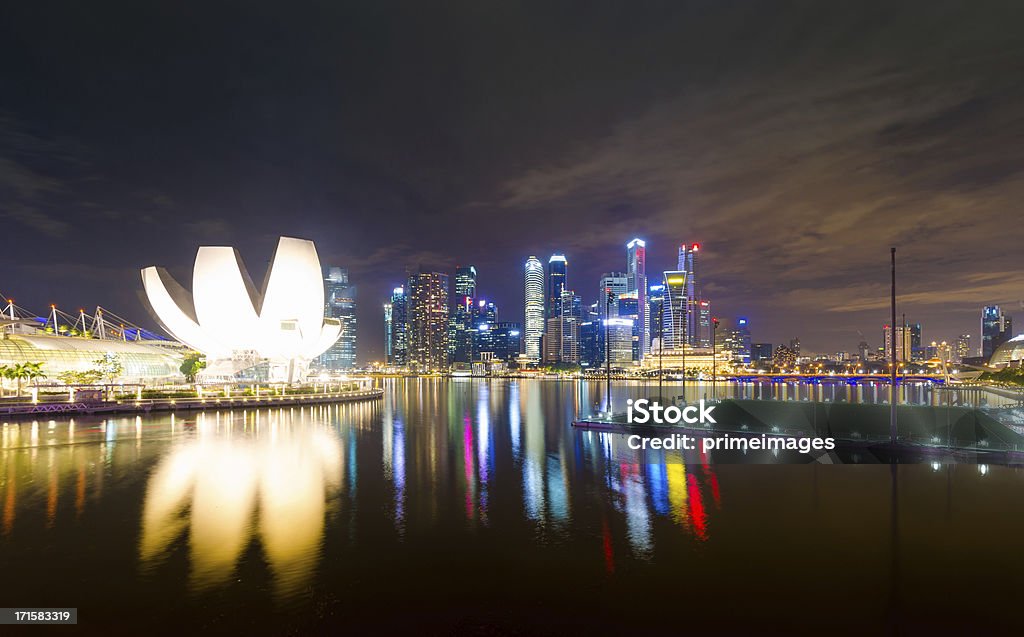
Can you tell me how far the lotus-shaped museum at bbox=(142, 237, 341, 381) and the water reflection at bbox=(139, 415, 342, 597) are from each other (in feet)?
88.7

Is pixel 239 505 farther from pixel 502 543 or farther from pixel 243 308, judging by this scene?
pixel 243 308

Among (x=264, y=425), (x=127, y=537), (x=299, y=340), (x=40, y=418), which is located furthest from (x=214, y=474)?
(x=299, y=340)

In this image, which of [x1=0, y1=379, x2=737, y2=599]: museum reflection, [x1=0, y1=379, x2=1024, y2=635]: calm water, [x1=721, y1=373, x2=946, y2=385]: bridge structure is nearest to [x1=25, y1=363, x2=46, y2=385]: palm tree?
[x1=0, y1=379, x2=737, y2=599]: museum reflection

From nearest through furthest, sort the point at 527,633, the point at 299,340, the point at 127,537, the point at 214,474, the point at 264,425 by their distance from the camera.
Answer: the point at 527,633 → the point at 127,537 → the point at 214,474 → the point at 264,425 → the point at 299,340

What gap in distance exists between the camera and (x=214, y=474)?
16375 mm

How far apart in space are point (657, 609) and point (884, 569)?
4495mm

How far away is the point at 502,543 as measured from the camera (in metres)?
10.6

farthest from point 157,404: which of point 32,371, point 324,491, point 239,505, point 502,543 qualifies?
point 502,543

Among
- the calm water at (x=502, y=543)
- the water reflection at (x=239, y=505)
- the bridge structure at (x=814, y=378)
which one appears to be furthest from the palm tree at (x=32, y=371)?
the bridge structure at (x=814, y=378)

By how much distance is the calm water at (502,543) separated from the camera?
7.76 meters

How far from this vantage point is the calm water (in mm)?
7758

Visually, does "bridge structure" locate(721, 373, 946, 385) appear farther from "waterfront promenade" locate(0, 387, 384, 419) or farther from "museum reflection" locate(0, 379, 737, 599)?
Answer: "museum reflection" locate(0, 379, 737, 599)

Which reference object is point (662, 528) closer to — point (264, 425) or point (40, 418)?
point (264, 425)

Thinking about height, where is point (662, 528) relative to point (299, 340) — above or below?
below
